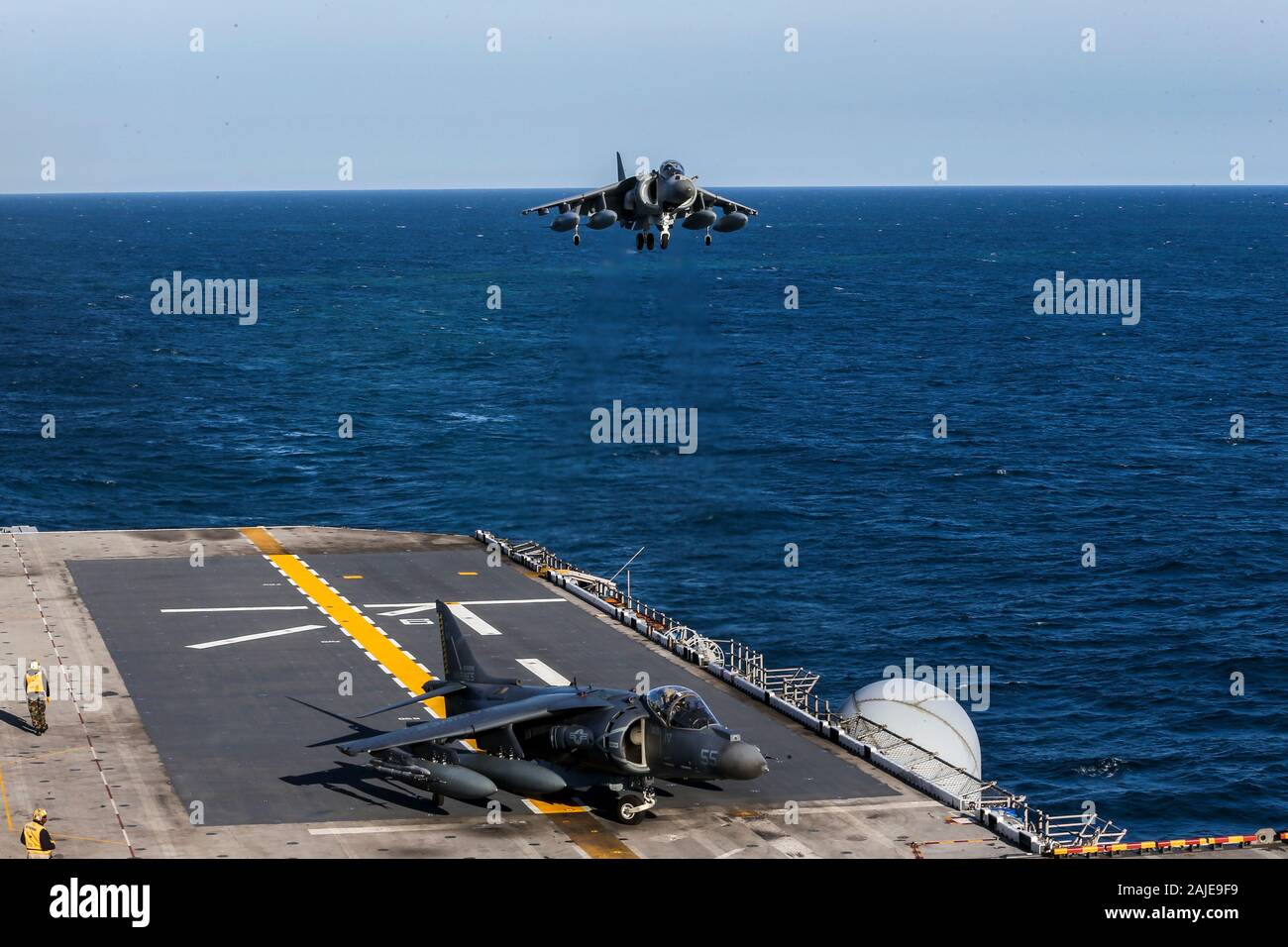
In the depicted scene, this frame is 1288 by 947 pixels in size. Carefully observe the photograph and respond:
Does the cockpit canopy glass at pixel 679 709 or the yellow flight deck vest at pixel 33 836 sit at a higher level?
the cockpit canopy glass at pixel 679 709

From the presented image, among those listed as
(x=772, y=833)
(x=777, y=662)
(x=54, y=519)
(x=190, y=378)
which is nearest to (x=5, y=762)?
(x=772, y=833)

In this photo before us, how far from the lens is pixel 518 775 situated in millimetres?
45312

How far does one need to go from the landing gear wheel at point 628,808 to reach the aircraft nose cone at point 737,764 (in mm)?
2621

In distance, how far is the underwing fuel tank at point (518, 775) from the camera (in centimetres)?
4512

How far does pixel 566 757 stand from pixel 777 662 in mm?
36258

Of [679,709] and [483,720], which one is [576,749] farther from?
[679,709]

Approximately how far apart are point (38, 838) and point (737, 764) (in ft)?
61.5

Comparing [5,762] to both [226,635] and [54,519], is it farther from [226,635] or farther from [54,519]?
[54,519]

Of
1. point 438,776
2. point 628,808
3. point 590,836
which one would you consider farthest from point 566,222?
point 590,836

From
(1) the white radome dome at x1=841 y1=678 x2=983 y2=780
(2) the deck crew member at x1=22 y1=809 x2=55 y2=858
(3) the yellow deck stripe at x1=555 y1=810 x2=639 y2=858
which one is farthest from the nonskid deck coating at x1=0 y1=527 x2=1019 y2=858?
(1) the white radome dome at x1=841 y1=678 x2=983 y2=780

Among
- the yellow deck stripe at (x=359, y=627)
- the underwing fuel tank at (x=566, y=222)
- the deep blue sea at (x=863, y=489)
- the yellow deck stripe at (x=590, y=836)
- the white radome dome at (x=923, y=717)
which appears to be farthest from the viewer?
the deep blue sea at (x=863, y=489)

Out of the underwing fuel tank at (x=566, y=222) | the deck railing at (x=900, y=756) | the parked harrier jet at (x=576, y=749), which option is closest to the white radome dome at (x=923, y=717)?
the deck railing at (x=900, y=756)

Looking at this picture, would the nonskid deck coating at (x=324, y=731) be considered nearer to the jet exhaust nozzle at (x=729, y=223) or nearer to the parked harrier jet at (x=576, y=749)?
the parked harrier jet at (x=576, y=749)

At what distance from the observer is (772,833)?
149 ft
